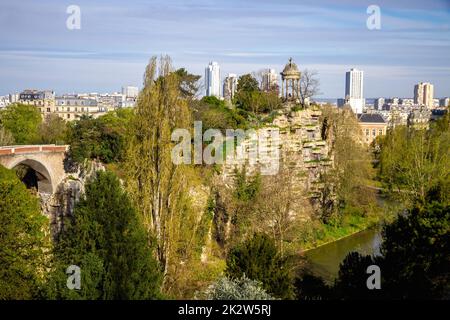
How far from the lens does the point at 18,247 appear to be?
1304 centimetres

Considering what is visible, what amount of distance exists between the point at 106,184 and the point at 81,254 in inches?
76.4

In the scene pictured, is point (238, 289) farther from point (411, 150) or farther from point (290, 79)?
point (290, 79)

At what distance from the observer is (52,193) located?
24938 millimetres

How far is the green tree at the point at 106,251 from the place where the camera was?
1073cm

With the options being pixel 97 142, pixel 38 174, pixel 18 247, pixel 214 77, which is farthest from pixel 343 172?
pixel 214 77

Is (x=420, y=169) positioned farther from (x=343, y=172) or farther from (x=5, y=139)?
(x=5, y=139)

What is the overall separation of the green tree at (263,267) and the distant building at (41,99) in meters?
57.7

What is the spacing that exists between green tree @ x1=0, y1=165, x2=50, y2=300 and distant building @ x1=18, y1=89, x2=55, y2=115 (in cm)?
5402

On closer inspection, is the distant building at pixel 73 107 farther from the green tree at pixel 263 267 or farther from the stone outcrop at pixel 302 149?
the green tree at pixel 263 267

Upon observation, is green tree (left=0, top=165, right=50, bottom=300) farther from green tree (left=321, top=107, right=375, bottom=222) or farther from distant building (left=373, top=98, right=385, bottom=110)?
distant building (left=373, top=98, right=385, bottom=110)

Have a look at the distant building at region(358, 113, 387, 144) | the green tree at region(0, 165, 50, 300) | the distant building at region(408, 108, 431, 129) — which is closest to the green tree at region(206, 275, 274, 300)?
the green tree at region(0, 165, 50, 300)

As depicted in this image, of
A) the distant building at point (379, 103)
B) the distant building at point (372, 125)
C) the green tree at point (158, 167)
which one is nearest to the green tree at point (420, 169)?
the green tree at point (158, 167)
